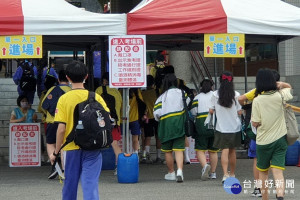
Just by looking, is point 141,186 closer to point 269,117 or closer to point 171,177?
point 171,177

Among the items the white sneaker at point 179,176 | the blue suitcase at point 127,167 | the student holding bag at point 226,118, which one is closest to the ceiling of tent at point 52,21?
the student holding bag at point 226,118

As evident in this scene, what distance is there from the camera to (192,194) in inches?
426

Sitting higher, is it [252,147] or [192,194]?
[252,147]

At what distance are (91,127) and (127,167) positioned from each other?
4.58m

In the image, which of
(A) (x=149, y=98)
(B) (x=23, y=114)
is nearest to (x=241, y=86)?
(A) (x=149, y=98)

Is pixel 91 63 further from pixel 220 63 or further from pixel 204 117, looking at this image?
pixel 220 63

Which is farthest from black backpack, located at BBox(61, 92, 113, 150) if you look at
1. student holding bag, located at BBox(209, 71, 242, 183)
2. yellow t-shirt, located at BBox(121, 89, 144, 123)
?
yellow t-shirt, located at BBox(121, 89, 144, 123)

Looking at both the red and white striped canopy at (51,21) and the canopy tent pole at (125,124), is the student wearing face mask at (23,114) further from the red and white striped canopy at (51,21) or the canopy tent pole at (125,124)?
the red and white striped canopy at (51,21)

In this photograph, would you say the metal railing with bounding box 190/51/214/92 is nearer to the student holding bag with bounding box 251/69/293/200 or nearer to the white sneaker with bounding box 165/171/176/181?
the white sneaker with bounding box 165/171/176/181

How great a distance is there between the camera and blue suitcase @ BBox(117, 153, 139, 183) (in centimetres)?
1197

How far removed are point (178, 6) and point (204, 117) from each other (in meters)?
2.00

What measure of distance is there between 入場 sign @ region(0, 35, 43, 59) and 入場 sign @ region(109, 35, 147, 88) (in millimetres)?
1241

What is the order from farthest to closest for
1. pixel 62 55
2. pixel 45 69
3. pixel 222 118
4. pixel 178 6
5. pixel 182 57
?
pixel 62 55, pixel 182 57, pixel 45 69, pixel 178 6, pixel 222 118

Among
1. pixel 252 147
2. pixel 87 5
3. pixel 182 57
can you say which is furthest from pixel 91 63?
pixel 87 5
